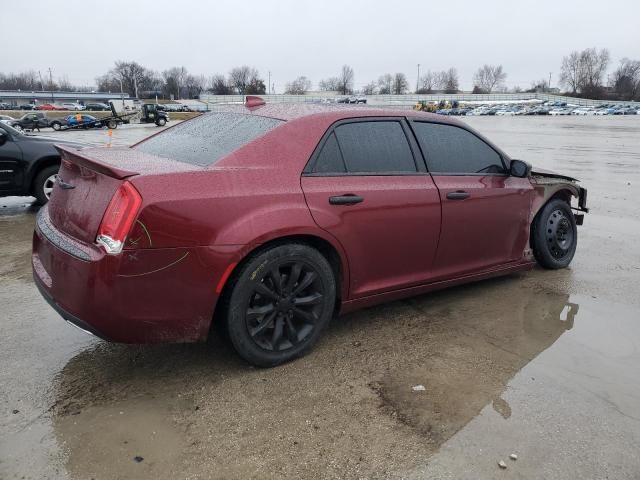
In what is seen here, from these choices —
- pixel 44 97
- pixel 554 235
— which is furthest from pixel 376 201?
pixel 44 97

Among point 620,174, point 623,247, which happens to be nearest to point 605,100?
point 620,174

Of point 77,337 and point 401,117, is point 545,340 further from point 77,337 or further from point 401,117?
point 77,337

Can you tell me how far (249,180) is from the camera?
3.01 metres

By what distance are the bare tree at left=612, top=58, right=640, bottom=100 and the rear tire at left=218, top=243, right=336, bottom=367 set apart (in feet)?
446

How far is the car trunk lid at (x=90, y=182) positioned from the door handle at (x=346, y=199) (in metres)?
0.87

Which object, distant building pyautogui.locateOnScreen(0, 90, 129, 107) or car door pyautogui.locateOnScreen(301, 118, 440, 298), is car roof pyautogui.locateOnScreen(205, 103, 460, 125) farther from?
distant building pyautogui.locateOnScreen(0, 90, 129, 107)

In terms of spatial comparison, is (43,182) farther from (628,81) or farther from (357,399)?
(628,81)

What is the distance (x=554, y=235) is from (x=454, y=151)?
165 centimetres

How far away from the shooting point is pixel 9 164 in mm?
7457

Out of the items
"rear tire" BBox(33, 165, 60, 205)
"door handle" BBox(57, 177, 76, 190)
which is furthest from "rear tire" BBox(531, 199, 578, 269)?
"rear tire" BBox(33, 165, 60, 205)

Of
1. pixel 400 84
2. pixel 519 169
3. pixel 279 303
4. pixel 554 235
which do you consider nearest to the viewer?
pixel 279 303

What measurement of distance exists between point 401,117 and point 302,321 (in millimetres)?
1689

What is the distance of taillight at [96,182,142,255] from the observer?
2.65m

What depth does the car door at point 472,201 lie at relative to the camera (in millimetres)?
3951
